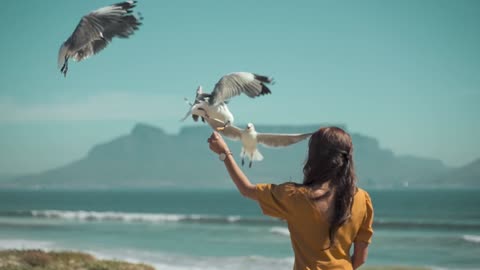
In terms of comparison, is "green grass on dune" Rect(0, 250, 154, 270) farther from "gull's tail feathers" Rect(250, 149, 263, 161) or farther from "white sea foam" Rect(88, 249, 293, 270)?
"gull's tail feathers" Rect(250, 149, 263, 161)

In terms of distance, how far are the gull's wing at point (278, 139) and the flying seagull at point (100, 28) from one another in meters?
0.89

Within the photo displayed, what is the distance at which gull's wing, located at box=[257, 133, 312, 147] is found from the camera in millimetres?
2177

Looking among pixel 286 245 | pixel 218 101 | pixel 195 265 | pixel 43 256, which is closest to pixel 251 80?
pixel 218 101

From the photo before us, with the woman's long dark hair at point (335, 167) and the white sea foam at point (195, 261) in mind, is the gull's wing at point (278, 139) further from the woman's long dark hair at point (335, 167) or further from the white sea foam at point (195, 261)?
the white sea foam at point (195, 261)

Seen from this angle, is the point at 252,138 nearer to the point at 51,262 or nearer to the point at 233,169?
the point at 233,169

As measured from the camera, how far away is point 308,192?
2.16m

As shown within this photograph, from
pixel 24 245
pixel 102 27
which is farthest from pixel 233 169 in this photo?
pixel 24 245

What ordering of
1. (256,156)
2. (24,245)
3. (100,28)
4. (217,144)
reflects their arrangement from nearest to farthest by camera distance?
(217,144) < (256,156) < (100,28) < (24,245)

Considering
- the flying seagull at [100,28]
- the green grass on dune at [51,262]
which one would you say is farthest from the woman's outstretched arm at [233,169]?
the green grass on dune at [51,262]

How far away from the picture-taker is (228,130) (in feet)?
7.74

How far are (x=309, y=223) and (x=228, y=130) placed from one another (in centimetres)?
46

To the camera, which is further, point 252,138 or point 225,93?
point 225,93

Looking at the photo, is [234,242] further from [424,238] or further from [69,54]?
[69,54]

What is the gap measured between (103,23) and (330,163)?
1299mm
